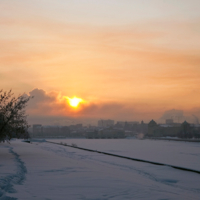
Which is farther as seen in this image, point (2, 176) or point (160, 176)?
point (160, 176)

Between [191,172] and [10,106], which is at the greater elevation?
[10,106]

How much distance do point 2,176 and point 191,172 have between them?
39.5ft

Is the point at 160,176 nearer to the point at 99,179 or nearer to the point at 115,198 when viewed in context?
the point at 99,179

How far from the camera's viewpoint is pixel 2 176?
14578 mm

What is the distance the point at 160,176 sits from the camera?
17828 millimetres

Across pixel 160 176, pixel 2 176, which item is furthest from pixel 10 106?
pixel 160 176

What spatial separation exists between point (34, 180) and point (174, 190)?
21.2 ft

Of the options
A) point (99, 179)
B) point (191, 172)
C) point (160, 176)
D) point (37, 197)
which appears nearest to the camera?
point (37, 197)

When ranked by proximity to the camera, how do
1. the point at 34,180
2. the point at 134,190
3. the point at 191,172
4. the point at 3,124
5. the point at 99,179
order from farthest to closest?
the point at 3,124, the point at 191,172, the point at 99,179, the point at 34,180, the point at 134,190

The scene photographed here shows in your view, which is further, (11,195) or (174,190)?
(174,190)

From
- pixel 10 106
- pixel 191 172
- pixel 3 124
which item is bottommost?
pixel 191 172

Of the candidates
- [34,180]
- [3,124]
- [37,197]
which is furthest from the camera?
[3,124]

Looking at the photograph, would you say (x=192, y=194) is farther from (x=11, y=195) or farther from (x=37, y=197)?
(x=11, y=195)

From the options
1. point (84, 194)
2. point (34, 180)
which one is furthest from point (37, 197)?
point (34, 180)
